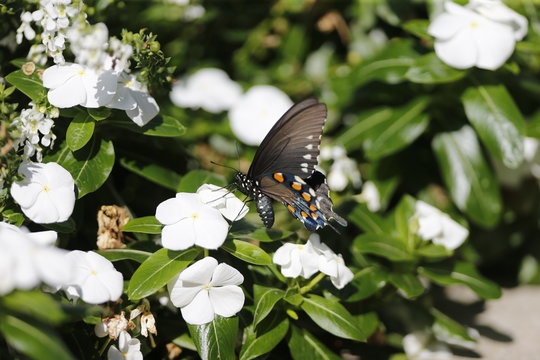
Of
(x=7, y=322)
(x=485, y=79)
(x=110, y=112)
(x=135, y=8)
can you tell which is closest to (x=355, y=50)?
(x=485, y=79)

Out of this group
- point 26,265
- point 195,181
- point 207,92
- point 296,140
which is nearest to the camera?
point 26,265

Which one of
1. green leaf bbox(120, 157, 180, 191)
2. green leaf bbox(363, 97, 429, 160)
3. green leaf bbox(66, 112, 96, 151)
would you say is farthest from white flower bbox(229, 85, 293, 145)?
green leaf bbox(66, 112, 96, 151)

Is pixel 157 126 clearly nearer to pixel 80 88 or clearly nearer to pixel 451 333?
pixel 80 88

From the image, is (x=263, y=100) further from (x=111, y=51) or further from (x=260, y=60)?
(x=111, y=51)

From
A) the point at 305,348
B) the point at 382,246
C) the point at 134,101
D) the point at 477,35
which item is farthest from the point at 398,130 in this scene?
the point at 134,101

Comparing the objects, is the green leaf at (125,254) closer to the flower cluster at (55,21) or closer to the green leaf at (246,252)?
the green leaf at (246,252)
